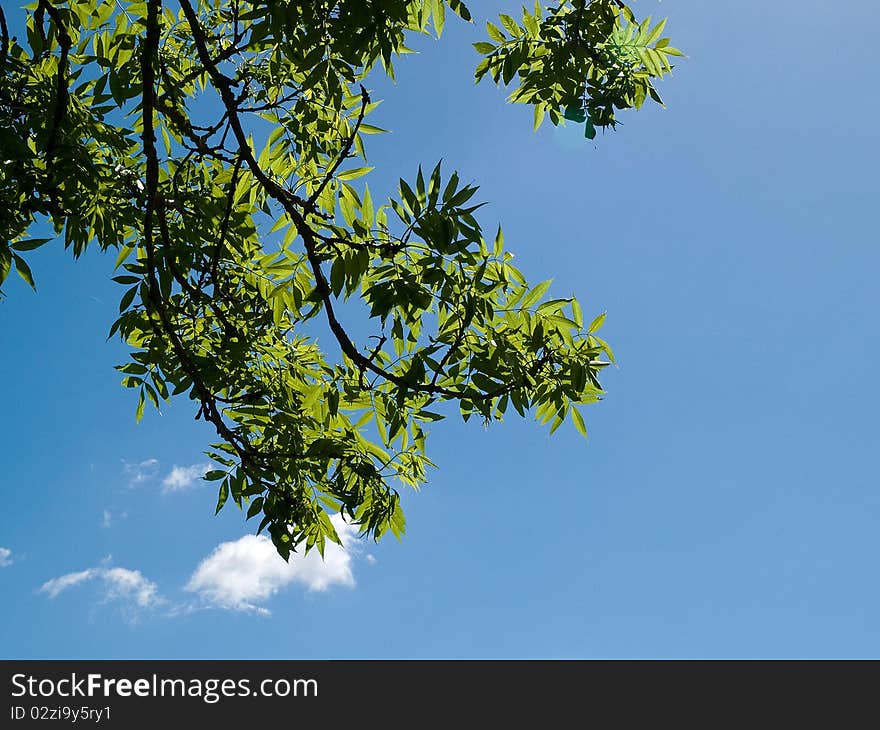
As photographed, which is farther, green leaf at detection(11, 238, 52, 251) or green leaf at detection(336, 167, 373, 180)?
green leaf at detection(336, 167, 373, 180)

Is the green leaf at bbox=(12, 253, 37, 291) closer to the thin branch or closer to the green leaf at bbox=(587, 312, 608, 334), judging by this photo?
the thin branch

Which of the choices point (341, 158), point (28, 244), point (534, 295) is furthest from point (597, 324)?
point (28, 244)

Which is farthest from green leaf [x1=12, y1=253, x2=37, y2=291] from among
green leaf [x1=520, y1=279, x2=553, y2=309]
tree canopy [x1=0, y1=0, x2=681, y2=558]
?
green leaf [x1=520, y1=279, x2=553, y2=309]

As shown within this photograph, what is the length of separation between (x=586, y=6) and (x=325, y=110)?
179 cm

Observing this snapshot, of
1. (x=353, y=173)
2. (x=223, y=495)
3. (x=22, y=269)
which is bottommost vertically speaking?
(x=223, y=495)

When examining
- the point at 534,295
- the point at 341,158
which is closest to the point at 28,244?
the point at 341,158

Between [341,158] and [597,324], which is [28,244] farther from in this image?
[597,324]

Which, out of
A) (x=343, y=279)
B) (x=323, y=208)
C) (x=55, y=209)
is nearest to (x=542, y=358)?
(x=343, y=279)

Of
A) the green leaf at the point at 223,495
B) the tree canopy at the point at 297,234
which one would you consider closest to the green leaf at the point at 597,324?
the tree canopy at the point at 297,234

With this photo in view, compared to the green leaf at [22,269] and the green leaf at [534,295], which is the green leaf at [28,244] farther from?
the green leaf at [534,295]

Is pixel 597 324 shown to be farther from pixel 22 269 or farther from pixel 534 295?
pixel 22 269

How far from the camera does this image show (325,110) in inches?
194

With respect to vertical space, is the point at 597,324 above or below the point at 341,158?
below

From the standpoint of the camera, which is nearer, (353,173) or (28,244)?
(28,244)
